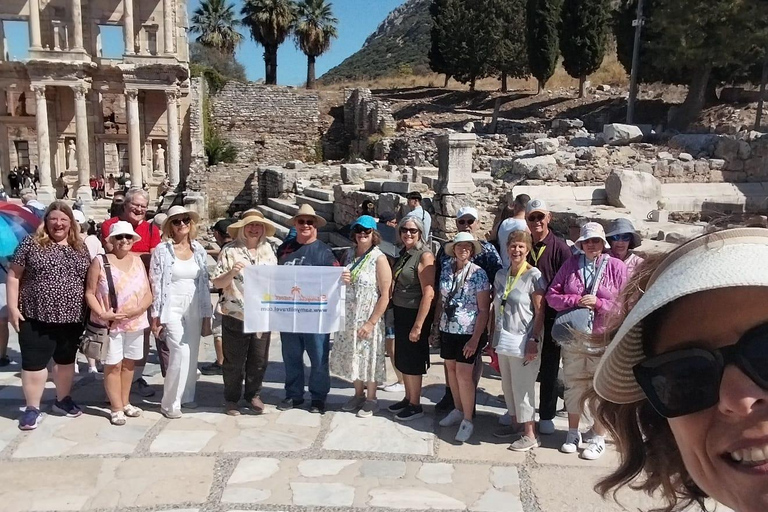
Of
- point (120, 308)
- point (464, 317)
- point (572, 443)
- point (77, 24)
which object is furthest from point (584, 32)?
point (120, 308)

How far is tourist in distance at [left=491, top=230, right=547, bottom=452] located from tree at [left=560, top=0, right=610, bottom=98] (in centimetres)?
3138

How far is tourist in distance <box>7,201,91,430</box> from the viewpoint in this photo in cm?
525

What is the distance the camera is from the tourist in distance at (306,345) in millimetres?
5816

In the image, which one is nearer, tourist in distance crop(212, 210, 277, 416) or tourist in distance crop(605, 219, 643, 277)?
tourist in distance crop(605, 219, 643, 277)

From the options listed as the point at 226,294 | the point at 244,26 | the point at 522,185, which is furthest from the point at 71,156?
the point at 226,294

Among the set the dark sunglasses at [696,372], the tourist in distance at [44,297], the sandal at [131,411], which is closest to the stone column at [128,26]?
the tourist in distance at [44,297]

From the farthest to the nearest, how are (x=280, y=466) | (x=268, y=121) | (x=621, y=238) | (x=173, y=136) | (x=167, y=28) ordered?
(x=268, y=121), (x=173, y=136), (x=167, y=28), (x=621, y=238), (x=280, y=466)

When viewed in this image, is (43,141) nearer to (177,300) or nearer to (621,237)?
(177,300)

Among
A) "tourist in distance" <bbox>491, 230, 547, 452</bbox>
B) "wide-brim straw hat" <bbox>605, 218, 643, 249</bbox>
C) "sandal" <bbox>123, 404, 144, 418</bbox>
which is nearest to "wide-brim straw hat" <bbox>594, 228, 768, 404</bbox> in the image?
"tourist in distance" <bbox>491, 230, 547, 452</bbox>

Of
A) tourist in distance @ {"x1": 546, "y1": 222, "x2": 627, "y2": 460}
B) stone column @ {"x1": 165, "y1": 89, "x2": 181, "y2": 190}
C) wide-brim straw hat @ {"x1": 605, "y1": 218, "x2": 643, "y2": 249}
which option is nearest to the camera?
tourist in distance @ {"x1": 546, "y1": 222, "x2": 627, "y2": 460}

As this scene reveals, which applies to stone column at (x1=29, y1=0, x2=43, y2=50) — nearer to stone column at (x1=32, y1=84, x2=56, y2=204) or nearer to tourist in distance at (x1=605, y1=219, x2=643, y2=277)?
stone column at (x1=32, y1=84, x2=56, y2=204)

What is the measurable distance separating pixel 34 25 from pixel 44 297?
1149 inches

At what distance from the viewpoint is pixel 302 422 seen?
5.51 meters

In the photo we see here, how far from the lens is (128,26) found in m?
30.4
